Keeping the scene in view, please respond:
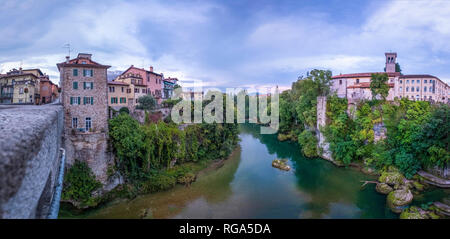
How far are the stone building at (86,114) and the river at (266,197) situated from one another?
3.27 metres

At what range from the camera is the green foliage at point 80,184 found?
1279 cm

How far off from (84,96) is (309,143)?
2200 cm

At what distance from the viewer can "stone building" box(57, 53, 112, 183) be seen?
13461mm

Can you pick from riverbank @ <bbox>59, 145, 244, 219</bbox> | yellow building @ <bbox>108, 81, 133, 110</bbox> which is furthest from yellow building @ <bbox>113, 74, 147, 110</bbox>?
riverbank @ <bbox>59, 145, 244, 219</bbox>

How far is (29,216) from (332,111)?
24566 millimetres

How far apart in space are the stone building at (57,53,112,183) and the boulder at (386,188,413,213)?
58.9ft

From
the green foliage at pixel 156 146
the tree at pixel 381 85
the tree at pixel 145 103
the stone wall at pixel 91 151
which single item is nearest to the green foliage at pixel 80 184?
the stone wall at pixel 91 151

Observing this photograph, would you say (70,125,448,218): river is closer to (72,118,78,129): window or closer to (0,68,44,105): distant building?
(72,118,78,129): window

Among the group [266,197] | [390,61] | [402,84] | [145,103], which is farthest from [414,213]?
[402,84]

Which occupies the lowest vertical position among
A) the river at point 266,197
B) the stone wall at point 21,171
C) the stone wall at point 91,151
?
the river at point 266,197

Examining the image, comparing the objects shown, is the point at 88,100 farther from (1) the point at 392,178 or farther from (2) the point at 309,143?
(2) the point at 309,143

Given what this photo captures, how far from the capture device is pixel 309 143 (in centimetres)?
2514

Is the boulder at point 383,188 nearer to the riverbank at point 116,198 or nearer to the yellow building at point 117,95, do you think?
the riverbank at point 116,198

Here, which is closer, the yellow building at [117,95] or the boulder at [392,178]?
the boulder at [392,178]
